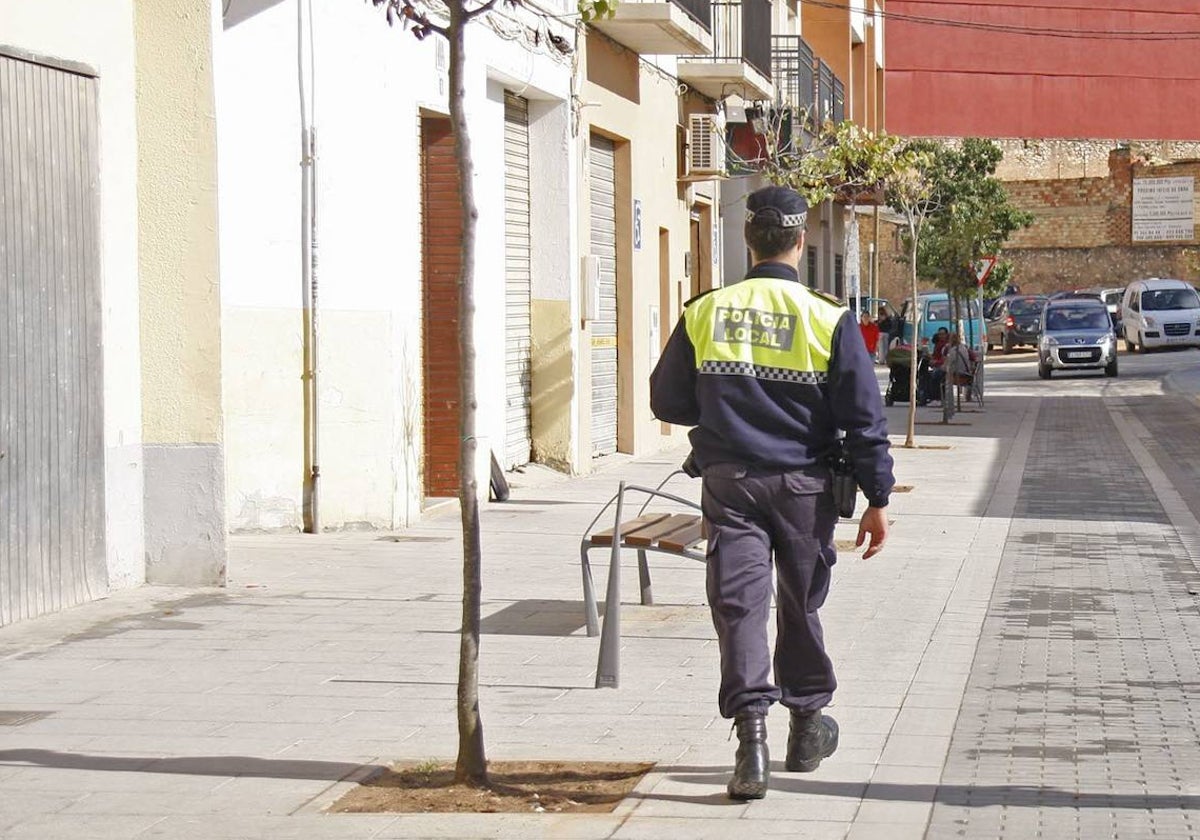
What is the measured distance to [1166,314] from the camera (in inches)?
1925

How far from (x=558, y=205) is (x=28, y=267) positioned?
8.97 meters

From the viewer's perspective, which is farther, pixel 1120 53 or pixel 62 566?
pixel 1120 53

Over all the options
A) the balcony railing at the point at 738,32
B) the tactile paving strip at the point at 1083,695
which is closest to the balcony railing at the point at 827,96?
the balcony railing at the point at 738,32

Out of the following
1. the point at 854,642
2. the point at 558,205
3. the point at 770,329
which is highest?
the point at 558,205

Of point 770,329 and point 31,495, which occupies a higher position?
point 770,329

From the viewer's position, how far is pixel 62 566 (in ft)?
31.3

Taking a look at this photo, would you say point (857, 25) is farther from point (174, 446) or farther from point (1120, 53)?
point (174, 446)

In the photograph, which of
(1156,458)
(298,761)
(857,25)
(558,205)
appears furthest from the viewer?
(857,25)

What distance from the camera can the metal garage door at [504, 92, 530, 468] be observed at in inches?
670

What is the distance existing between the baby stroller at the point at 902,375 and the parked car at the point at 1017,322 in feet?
68.9

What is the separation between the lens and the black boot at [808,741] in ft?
19.5

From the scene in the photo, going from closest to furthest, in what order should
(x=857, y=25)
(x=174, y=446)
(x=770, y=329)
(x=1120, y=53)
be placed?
(x=770, y=329) < (x=174, y=446) < (x=857, y=25) < (x=1120, y=53)

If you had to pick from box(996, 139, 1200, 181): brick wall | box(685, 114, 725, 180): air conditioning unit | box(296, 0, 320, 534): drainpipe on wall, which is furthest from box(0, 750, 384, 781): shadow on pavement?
box(996, 139, 1200, 181): brick wall

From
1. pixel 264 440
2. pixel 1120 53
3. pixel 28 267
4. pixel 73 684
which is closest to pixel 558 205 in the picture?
pixel 264 440
